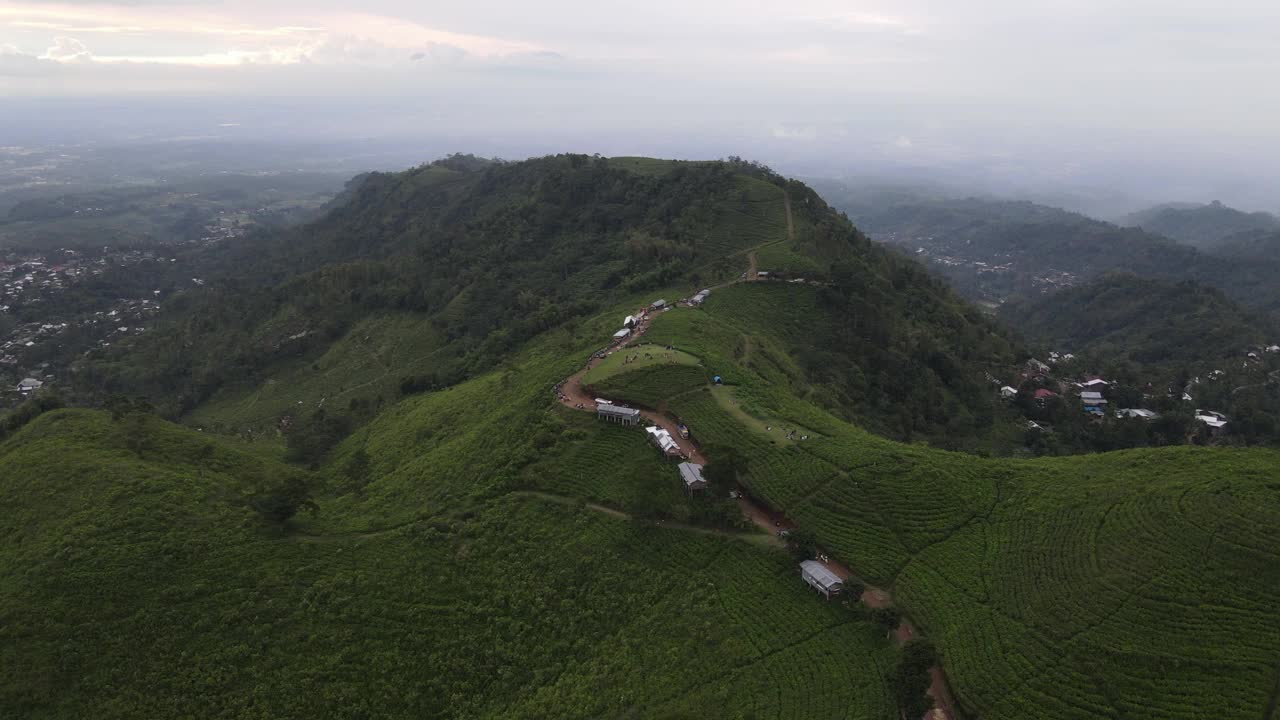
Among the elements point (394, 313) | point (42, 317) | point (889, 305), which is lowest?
point (42, 317)

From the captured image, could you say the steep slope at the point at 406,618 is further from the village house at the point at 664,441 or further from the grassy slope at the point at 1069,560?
the village house at the point at 664,441

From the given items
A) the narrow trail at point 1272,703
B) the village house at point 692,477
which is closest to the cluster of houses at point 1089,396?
the narrow trail at point 1272,703

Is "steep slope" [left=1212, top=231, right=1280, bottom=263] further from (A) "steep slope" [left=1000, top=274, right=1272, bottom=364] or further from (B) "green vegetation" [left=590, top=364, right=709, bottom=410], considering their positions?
(B) "green vegetation" [left=590, top=364, right=709, bottom=410]

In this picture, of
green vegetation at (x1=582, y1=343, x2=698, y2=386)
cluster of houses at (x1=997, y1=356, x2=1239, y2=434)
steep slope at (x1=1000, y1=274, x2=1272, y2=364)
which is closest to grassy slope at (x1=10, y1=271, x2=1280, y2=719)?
green vegetation at (x1=582, y1=343, x2=698, y2=386)

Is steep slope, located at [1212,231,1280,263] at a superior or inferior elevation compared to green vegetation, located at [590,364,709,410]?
superior

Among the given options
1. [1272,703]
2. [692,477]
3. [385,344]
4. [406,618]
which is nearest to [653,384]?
[692,477]

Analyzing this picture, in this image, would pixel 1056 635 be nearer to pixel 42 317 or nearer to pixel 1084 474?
pixel 1084 474

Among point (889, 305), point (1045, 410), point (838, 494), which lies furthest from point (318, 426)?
point (1045, 410)
